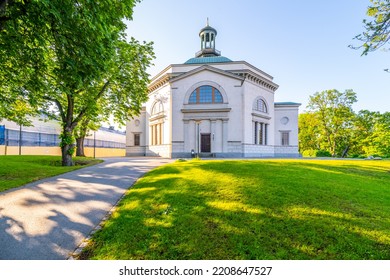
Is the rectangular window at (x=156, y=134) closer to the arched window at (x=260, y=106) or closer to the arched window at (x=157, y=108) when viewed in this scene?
the arched window at (x=157, y=108)

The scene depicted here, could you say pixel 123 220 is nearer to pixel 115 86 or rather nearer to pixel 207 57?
pixel 115 86

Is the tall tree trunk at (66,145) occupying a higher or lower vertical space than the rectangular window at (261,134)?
lower

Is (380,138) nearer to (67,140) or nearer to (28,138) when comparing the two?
(67,140)

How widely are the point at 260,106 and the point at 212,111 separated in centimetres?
860

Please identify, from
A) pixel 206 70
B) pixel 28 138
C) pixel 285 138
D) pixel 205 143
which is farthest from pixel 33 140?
pixel 285 138

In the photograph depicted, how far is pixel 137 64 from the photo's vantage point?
16.2 metres

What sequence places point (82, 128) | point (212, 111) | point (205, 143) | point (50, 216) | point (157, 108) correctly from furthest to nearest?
point (157, 108) < point (205, 143) < point (212, 111) < point (82, 128) < point (50, 216)

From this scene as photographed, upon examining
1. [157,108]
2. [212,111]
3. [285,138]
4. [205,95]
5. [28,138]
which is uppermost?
[205,95]

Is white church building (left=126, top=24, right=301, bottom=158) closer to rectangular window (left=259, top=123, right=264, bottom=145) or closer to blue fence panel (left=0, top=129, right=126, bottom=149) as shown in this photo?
rectangular window (left=259, top=123, right=264, bottom=145)

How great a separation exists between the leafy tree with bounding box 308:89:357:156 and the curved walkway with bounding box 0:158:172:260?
4532cm

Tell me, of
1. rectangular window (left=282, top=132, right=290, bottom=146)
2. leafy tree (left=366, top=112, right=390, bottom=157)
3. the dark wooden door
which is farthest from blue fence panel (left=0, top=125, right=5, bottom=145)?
leafy tree (left=366, top=112, right=390, bottom=157)

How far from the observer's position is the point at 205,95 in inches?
1067

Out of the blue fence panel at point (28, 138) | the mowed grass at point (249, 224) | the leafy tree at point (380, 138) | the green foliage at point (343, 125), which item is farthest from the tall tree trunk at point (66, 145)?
the leafy tree at point (380, 138)

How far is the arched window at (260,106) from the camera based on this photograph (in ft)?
95.7
